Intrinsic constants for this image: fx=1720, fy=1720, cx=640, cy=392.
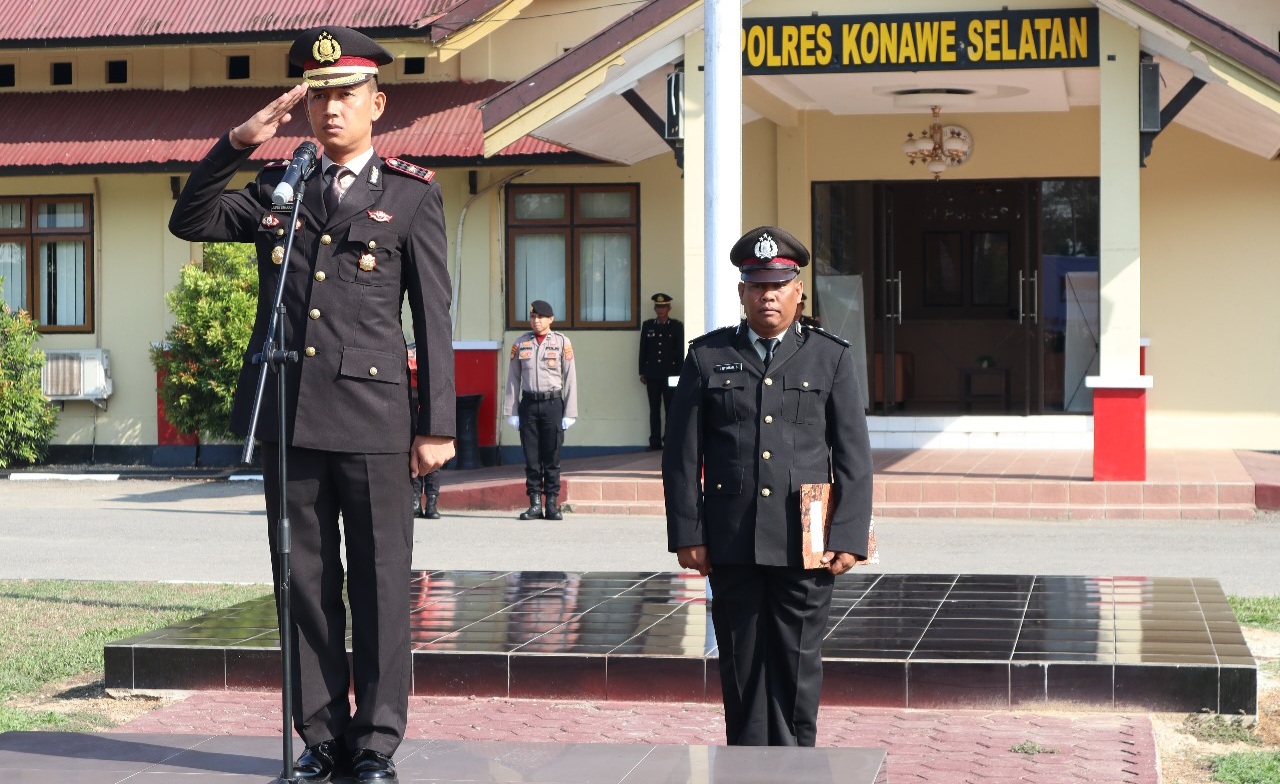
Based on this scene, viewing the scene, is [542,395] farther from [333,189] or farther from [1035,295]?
[333,189]

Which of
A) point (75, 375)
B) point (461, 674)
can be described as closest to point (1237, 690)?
point (461, 674)

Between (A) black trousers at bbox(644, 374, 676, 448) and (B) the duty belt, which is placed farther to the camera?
(A) black trousers at bbox(644, 374, 676, 448)

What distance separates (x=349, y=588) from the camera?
17.1 feet

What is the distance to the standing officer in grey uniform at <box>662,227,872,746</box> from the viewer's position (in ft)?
17.9

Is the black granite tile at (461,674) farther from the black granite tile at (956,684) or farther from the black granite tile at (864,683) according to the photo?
the black granite tile at (956,684)

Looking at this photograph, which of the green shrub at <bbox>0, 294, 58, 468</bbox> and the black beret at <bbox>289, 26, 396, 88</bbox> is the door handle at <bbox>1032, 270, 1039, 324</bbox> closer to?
the green shrub at <bbox>0, 294, 58, 468</bbox>

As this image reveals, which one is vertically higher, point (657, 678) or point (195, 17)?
point (195, 17)

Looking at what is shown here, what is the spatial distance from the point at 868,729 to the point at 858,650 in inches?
A: 26.2

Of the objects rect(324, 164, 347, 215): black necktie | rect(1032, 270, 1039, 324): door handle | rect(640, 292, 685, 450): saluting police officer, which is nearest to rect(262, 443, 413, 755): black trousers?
rect(324, 164, 347, 215): black necktie

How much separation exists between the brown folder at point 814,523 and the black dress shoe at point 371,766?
142cm

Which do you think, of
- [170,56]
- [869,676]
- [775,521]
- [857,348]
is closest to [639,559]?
[869,676]

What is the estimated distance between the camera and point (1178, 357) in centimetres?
1873

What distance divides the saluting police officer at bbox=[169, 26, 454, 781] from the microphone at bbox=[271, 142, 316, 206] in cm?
11

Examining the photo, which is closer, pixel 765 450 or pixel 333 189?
pixel 333 189
